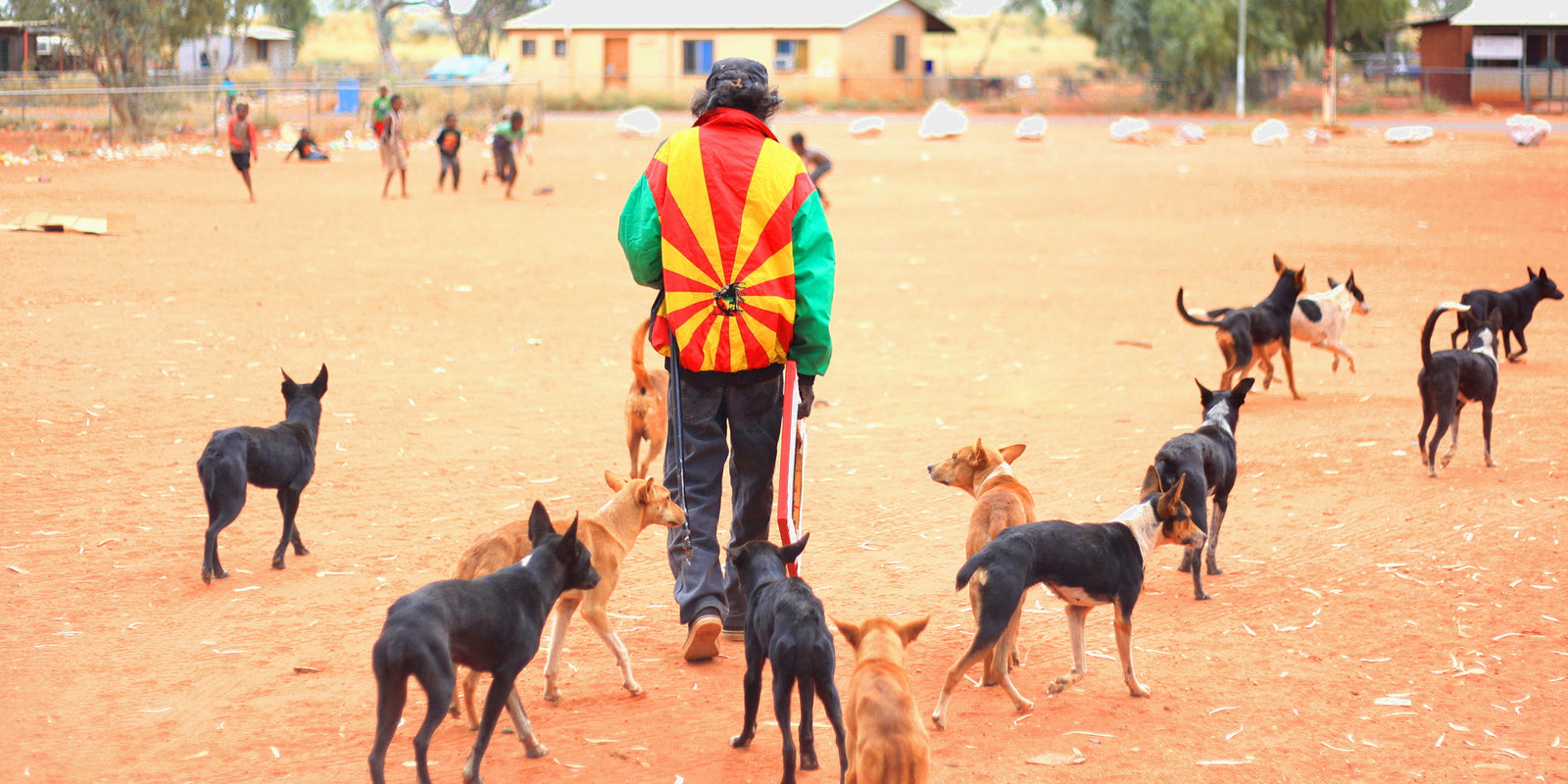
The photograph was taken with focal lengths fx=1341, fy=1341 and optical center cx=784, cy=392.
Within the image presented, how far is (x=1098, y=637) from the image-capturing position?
619 cm

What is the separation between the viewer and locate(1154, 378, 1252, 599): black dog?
659 centimetres

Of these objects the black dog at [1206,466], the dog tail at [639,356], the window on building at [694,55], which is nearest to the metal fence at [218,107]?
the window on building at [694,55]

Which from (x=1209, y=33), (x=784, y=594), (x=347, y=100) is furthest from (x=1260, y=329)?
(x=347, y=100)

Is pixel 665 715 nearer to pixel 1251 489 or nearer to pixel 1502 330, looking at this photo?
pixel 1251 489

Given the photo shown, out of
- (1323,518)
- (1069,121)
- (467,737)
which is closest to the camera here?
(467,737)

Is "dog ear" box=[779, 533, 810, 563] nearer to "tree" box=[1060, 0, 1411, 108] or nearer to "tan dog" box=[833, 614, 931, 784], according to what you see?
"tan dog" box=[833, 614, 931, 784]

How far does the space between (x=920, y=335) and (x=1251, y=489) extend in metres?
5.75

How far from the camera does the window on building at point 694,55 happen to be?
200ft

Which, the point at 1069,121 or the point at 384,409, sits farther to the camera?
the point at 1069,121

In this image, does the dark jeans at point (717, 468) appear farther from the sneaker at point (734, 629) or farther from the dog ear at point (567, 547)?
Result: the dog ear at point (567, 547)

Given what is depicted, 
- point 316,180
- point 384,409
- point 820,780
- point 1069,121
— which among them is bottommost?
point 820,780

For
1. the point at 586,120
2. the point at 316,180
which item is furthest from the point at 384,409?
the point at 586,120

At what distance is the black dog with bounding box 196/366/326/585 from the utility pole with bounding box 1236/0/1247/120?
147ft

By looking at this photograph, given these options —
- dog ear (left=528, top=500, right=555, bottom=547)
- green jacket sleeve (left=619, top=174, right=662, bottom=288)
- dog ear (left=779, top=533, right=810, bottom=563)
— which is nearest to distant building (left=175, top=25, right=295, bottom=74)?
green jacket sleeve (left=619, top=174, right=662, bottom=288)
